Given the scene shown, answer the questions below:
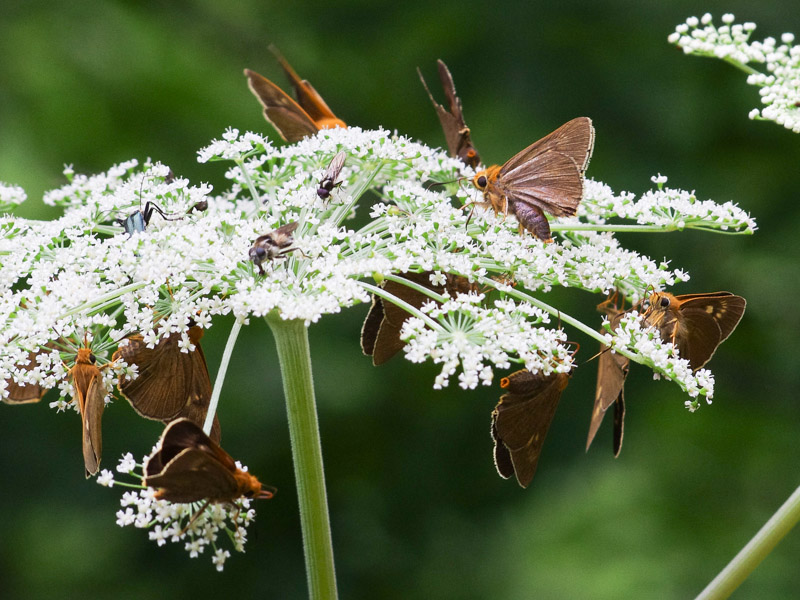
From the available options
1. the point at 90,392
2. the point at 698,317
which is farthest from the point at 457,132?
the point at 90,392

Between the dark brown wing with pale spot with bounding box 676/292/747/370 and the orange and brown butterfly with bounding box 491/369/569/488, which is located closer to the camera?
the orange and brown butterfly with bounding box 491/369/569/488

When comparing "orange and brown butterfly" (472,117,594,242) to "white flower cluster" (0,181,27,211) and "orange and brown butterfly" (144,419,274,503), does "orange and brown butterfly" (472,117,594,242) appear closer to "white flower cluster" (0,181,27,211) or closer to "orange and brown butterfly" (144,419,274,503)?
"orange and brown butterfly" (144,419,274,503)

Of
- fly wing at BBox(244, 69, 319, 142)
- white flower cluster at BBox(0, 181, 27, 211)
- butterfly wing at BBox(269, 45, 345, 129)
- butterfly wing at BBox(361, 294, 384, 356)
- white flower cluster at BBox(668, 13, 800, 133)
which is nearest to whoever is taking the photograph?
butterfly wing at BBox(361, 294, 384, 356)

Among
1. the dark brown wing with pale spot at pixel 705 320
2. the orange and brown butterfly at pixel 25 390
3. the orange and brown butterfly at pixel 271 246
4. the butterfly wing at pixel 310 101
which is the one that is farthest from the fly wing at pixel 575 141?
the orange and brown butterfly at pixel 25 390

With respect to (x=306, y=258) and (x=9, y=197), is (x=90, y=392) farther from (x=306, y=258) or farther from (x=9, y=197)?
(x=9, y=197)

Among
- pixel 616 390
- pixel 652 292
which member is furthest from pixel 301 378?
pixel 652 292

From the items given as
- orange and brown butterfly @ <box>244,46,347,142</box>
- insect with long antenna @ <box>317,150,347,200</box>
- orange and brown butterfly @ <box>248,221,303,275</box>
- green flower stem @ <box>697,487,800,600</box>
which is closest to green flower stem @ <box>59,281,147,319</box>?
orange and brown butterfly @ <box>248,221,303,275</box>

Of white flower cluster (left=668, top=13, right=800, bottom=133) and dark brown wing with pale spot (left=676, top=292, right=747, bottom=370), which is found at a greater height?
white flower cluster (left=668, top=13, right=800, bottom=133)

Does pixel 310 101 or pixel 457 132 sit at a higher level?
pixel 310 101
